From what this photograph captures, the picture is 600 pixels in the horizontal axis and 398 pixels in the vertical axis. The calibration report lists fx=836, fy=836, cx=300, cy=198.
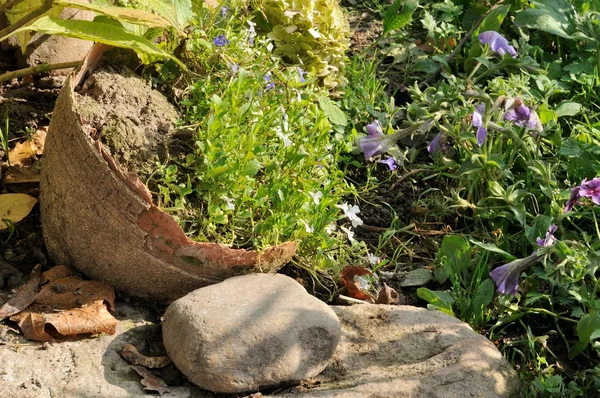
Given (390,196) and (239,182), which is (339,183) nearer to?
(390,196)

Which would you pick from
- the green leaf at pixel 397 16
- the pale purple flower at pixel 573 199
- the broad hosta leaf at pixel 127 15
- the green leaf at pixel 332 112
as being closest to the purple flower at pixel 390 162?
the green leaf at pixel 332 112

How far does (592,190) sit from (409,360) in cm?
95

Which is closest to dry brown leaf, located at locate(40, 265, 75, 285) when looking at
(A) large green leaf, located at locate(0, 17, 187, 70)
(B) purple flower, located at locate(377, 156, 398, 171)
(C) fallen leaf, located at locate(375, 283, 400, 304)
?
(A) large green leaf, located at locate(0, 17, 187, 70)

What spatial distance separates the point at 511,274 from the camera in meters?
3.00

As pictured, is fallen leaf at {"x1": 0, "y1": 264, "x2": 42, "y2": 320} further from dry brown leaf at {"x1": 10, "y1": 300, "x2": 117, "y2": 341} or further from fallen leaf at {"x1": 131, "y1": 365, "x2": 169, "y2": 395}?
fallen leaf at {"x1": 131, "y1": 365, "x2": 169, "y2": 395}

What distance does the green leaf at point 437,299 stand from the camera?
120 inches

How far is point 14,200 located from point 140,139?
20.1 inches

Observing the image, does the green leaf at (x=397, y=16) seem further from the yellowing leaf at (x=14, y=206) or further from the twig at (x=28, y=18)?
the yellowing leaf at (x=14, y=206)

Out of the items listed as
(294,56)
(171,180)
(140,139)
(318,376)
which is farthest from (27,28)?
(318,376)

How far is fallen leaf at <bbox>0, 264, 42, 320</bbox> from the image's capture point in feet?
8.73

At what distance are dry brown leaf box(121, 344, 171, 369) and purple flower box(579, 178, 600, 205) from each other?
1604mm

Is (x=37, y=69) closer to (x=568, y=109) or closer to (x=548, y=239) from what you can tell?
(x=548, y=239)

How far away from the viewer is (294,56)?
3.78 m

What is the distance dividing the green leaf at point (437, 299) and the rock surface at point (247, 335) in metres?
0.50
